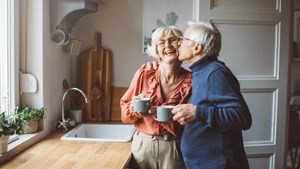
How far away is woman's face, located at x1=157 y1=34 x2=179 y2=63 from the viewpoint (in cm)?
162

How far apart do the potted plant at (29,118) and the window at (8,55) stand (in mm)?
69

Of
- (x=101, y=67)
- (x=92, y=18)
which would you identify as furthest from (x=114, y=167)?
(x=92, y=18)

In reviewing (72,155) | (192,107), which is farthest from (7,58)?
(192,107)

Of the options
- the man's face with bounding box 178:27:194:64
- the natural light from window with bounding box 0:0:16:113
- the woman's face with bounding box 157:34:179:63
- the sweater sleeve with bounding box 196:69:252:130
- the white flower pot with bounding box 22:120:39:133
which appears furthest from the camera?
the white flower pot with bounding box 22:120:39:133

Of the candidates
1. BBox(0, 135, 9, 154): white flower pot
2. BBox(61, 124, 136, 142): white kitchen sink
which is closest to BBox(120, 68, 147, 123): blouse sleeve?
BBox(0, 135, 9, 154): white flower pot

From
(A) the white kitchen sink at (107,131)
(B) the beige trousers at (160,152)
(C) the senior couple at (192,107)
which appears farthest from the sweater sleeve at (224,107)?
(A) the white kitchen sink at (107,131)

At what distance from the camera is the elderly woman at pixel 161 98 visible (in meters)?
1.63

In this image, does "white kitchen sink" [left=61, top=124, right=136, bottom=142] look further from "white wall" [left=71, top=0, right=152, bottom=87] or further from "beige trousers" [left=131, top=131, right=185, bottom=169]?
"beige trousers" [left=131, top=131, right=185, bottom=169]

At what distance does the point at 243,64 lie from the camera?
234 cm

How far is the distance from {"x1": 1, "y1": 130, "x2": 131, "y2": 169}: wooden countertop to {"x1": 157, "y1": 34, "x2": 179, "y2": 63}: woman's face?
0.53 meters

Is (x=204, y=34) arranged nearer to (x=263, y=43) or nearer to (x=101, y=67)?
(x=263, y=43)

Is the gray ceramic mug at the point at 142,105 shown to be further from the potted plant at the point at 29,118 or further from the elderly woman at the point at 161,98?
the potted plant at the point at 29,118

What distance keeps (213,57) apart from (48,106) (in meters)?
1.14

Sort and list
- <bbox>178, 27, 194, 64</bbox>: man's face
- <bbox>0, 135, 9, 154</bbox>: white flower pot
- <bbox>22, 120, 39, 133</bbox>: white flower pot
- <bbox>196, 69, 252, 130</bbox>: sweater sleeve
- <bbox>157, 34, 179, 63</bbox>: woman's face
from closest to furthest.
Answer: <bbox>196, 69, 252, 130</bbox>: sweater sleeve
<bbox>178, 27, 194, 64</bbox>: man's face
<bbox>0, 135, 9, 154</bbox>: white flower pot
<bbox>157, 34, 179, 63</bbox>: woman's face
<bbox>22, 120, 39, 133</bbox>: white flower pot
